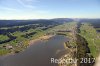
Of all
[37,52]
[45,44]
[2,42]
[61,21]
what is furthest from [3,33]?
[61,21]

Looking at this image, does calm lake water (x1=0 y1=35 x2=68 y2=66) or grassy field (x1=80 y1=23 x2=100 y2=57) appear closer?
calm lake water (x1=0 y1=35 x2=68 y2=66)

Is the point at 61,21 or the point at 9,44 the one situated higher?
the point at 61,21

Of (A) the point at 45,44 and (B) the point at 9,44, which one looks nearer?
(B) the point at 9,44

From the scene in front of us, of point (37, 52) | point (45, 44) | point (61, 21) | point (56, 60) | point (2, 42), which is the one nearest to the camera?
point (56, 60)

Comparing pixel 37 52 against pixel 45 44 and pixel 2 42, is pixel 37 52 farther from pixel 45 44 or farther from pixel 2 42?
pixel 2 42

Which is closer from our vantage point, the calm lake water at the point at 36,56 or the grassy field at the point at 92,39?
the calm lake water at the point at 36,56

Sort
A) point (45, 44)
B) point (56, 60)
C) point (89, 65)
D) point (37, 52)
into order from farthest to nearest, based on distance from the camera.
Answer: point (45, 44), point (37, 52), point (89, 65), point (56, 60)

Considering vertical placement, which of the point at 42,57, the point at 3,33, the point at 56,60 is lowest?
the point at 42,57

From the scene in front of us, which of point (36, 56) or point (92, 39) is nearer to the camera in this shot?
point (36, 56)
